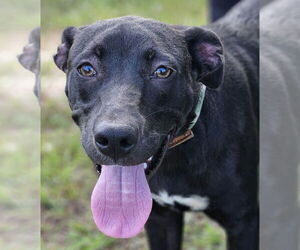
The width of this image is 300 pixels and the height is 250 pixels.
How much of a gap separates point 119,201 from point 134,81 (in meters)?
0.44

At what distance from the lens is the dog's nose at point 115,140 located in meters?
2.34

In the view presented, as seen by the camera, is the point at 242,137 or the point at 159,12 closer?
the point at 242,137

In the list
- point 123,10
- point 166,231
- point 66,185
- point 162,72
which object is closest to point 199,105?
point 162,72

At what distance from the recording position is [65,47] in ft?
9.44

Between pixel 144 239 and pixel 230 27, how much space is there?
1.47 m

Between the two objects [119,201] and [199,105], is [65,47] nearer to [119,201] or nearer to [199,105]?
[199,105]

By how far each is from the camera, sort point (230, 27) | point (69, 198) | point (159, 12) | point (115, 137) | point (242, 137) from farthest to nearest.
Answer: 1. point (159, 12)
2. point (69, 198)
3. point (230, 27)
4. point (242, 137)
5. point (115, 137)

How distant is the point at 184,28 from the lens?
9.46ft

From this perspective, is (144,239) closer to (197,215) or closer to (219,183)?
(197,215)

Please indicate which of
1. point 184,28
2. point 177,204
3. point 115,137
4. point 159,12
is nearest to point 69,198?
point 177,204

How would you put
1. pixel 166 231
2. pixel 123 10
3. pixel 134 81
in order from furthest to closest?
pixel 123 10 → pixel 166 231 → pixel 134 81

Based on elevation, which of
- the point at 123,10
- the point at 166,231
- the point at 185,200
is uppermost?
the point at 123,10

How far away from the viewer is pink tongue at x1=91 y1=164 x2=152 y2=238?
2.59 meters

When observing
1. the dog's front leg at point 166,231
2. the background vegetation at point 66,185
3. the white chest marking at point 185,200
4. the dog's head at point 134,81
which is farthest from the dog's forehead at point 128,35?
the dog's front leg at point 166,231
